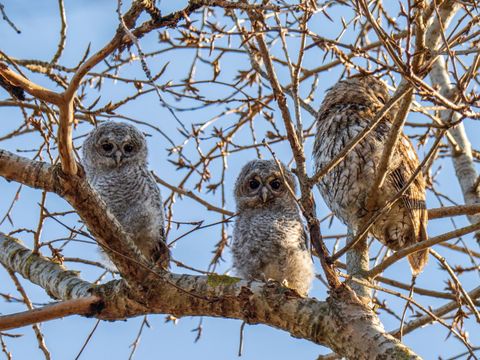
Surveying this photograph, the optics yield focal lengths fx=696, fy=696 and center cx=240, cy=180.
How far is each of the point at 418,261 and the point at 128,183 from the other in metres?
1.91

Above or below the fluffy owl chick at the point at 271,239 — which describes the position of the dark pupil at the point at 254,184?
above

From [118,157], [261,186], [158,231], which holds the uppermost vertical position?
[118,157]

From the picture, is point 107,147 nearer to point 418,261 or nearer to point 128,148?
point 128,148

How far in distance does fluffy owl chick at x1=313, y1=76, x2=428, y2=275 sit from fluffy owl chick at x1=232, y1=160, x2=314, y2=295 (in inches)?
12.6

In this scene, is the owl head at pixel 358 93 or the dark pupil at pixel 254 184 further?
the dark pupil at pixel 254 184

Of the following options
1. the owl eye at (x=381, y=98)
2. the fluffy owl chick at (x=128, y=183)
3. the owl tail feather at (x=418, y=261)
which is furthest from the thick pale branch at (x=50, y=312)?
the owl eye at (x=381, y=98)

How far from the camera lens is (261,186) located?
476cm

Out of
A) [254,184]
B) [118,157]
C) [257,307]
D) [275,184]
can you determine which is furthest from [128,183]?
[257,307]

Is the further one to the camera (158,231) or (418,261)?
(158,231)

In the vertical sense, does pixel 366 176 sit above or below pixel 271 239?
above

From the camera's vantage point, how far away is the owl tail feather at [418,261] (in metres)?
4.27

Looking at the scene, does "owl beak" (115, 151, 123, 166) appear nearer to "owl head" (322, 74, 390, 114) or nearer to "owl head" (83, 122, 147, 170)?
"owl head" (83, 122, 147, 170)

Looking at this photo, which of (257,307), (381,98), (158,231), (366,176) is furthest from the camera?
(381,98)

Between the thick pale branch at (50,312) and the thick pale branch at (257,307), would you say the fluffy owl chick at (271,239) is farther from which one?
the thick pale branch at (50,312)
